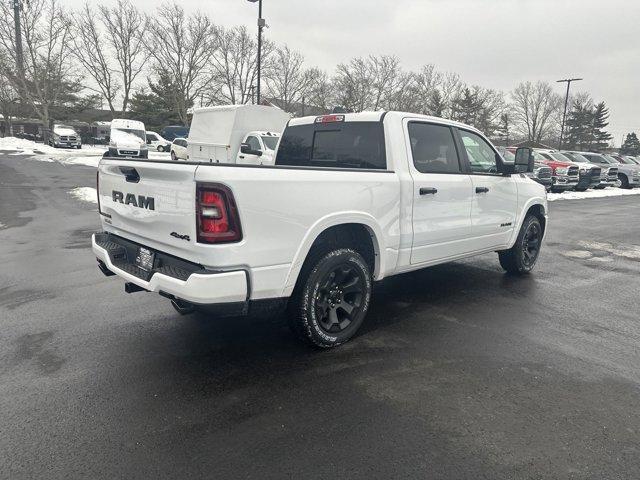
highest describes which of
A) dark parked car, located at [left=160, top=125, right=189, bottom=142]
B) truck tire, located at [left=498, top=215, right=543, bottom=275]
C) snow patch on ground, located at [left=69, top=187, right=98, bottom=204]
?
dark parked car, located at [left=160, top=125, right=189, bottom=142]

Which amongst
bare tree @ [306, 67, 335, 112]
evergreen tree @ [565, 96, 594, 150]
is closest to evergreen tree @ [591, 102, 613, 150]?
evergreen tree @ [565, 96, 594, 150]

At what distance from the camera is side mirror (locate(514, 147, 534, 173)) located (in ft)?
Answer: 17.1

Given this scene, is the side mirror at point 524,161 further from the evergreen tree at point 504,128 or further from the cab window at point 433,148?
the evergreen tree at point 504,128

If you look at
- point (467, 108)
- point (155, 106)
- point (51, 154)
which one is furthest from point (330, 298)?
point (467, 108)

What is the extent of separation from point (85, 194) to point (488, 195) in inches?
476

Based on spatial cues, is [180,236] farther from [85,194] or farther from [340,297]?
[85,194]

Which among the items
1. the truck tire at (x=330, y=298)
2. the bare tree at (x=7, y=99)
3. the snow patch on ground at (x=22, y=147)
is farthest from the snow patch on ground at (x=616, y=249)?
the bare tree at (x=7, y=99)

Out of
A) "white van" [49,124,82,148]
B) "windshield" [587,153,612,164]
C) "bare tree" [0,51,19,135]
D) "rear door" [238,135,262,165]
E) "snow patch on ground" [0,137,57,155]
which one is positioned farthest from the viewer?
"bare tree" [0,51,19,135]

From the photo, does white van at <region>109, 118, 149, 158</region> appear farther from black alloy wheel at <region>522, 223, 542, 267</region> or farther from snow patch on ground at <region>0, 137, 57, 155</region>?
black alloy wheel at <region>522, 223, 542, 267</region>

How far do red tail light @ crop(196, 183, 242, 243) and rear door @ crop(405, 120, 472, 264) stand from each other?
6.26 feet

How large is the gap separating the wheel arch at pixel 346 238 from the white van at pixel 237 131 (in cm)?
1078

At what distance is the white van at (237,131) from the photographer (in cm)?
1459

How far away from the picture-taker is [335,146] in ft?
15.1

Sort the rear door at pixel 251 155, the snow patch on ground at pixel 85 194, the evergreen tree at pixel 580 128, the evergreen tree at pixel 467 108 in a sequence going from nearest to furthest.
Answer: the snow patch on ground at pixel 85 194 → the rear door at pixel 251 155 → the evergreen tree at pixel 467 108 → the evergreen tree at pixel 580 128
